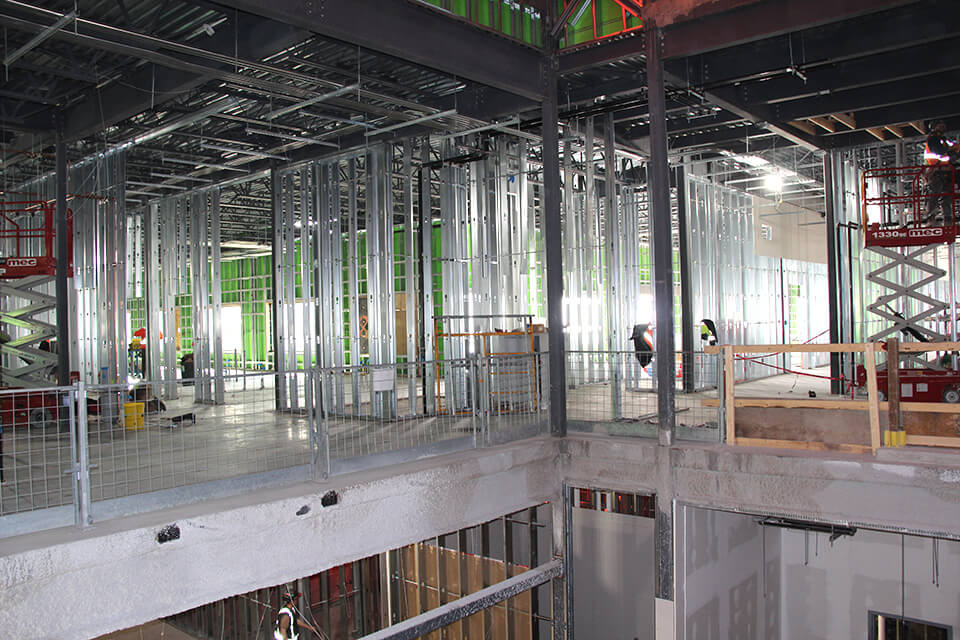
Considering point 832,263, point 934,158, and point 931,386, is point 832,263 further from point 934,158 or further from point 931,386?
point 931,386

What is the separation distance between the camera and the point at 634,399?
1492 centimetres

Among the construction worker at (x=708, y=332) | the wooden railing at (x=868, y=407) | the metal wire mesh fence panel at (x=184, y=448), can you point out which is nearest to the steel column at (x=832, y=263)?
the construction worker at (x=708, y=332)

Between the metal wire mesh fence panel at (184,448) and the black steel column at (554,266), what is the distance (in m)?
3.45

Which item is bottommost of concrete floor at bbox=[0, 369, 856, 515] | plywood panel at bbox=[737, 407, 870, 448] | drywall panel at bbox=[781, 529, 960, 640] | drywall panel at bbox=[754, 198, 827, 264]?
drywall panel at bbox=[781, 529, 960, 640]

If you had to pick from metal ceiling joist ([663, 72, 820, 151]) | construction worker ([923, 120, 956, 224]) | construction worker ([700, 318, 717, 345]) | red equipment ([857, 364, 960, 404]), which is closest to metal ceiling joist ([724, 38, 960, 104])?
metal ceiling joist ([663, 72, 820, 151])

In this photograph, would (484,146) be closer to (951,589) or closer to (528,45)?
(528,45)

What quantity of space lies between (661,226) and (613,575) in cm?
603

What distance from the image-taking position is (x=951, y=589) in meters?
11.7

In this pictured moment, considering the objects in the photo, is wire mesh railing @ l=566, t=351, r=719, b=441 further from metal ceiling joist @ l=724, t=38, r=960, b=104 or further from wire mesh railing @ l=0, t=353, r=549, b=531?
metal ceiling joist @ l=724, t=38, r=960, b=104

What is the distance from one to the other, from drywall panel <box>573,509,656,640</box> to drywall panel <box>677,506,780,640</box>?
4.12ft

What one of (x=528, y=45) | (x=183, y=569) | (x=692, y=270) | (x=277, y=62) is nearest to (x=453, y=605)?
(x=183, y=569)

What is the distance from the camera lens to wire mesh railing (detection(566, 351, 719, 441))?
9.84 metres

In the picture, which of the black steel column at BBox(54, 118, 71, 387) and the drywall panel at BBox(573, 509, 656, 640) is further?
the black steel column at BBox(54, 118, 71, 387)

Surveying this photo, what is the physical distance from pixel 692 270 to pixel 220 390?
12156mm
